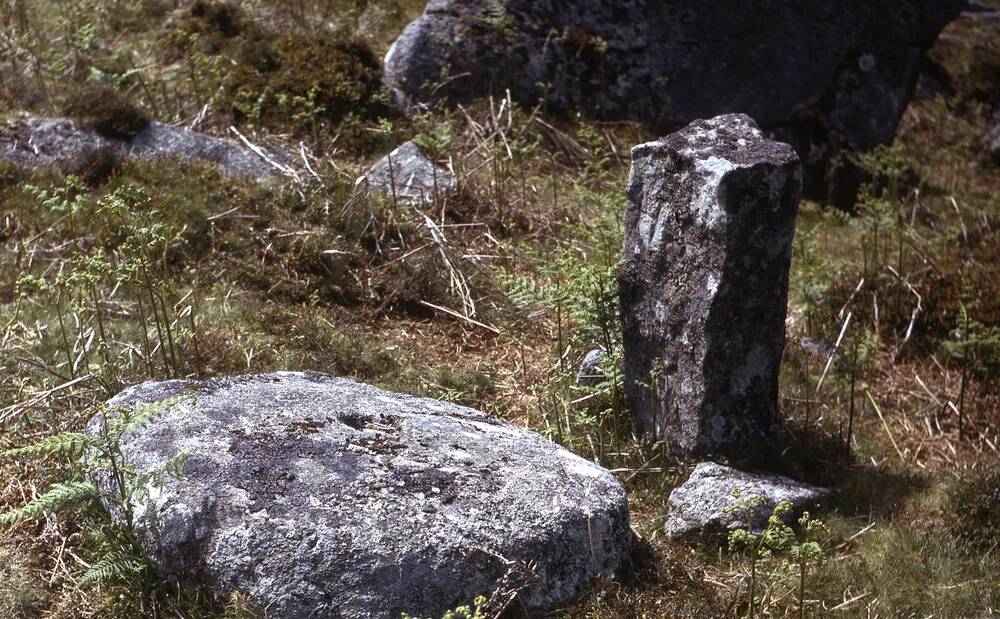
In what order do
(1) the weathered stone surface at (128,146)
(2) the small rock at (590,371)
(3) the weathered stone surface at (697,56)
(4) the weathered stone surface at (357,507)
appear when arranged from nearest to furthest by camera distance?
(4) the weathered stone surface at (357,507)
(2) the small rock at (590,371)
(1) the weathered stone surface at (128,146)
(3) the weathered stone surface at (697,56)

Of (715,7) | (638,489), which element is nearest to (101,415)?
(638,489)

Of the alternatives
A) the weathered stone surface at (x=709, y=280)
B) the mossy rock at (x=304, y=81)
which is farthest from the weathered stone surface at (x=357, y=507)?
the mossy rock at (x=304, y=81)

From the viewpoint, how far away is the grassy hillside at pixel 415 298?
496 cm

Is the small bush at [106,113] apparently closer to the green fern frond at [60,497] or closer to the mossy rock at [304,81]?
the mossy rock at [304,81]

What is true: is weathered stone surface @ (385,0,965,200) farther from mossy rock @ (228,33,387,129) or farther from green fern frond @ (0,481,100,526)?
green fern frond @ (0,481,100,526)

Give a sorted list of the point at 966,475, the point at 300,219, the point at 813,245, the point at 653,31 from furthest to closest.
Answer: the point at 653,31
the point at 813,245
the point at 300,219
the point at 966,475

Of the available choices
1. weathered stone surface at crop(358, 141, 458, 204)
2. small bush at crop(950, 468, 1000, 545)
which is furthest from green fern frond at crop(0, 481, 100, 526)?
small bush at crop(950, 468, 1000, 545)

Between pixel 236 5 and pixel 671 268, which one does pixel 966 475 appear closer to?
pixel 671 268

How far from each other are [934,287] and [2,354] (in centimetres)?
688

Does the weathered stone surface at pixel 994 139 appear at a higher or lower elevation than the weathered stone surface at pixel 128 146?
lower

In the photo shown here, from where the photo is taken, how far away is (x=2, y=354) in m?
5.92

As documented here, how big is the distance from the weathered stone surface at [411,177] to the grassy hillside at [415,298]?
18 centimetres

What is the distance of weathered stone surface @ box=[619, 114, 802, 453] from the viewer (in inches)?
211

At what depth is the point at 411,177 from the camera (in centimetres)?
871
